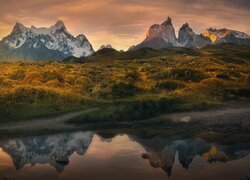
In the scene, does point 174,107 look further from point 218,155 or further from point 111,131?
point 218,155

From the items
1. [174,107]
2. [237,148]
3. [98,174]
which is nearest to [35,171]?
[98,174]

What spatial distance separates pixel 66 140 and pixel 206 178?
574 inches

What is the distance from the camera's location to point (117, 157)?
29.9 meters

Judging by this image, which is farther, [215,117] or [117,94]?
[117,94]

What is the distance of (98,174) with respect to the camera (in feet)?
85.0

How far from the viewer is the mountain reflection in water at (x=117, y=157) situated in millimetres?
26016

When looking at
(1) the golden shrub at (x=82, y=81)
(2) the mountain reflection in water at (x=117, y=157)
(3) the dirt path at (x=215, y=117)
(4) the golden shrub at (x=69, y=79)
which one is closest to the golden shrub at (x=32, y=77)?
(4) the golden shrub at (x=69, y=79)

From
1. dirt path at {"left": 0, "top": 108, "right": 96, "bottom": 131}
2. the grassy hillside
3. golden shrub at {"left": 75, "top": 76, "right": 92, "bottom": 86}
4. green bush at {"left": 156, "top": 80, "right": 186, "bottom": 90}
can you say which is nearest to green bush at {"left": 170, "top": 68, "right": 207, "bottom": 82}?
the grassy hillside

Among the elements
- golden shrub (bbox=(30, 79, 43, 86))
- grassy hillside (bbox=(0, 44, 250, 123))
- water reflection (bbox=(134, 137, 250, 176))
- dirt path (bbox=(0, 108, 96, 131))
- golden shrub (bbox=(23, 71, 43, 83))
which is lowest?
water reflection (bbox=(134, 137, 250, 176))

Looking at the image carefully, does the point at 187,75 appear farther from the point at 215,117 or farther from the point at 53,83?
the point at 215,117

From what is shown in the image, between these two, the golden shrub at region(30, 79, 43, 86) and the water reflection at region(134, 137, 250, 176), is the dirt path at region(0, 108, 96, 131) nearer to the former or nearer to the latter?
the water reflection at region(134, 137, 250, 176)

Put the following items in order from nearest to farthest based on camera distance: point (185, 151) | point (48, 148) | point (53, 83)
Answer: point (185, 151) → point (48, 148) → point (53, 83)

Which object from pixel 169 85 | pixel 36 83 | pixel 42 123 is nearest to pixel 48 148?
pixel 42 123

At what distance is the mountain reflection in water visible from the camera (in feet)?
85.4
